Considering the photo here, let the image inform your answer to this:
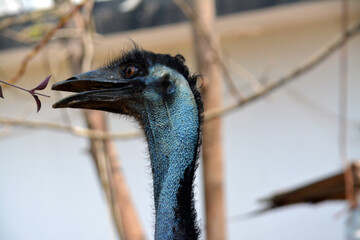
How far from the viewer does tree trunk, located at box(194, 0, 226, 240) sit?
415 centimetres

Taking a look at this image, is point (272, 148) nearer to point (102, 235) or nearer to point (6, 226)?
point (102, 235)

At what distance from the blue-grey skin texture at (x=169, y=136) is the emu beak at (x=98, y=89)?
0.06 meters

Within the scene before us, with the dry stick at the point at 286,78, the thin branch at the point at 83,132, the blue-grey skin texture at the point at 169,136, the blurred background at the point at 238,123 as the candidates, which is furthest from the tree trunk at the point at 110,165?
the blue-grey skin texture at the point at 169,136

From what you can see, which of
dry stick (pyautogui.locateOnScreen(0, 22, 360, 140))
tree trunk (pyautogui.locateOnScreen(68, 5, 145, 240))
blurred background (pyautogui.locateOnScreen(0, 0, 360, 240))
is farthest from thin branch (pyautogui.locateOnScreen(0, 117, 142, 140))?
blurred background (pyautogui.locateOnScreen(0, 0, 360, 240))

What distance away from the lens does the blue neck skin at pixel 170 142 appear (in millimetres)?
1983

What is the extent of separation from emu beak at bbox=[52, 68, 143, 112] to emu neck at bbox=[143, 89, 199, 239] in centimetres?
9

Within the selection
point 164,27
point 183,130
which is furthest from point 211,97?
point 183,130

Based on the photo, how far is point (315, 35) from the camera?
607 cm

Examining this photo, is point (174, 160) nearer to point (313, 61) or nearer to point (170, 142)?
point (170, 142)

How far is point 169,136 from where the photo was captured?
207cm

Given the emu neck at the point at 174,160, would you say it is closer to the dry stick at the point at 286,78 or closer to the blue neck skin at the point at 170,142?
the blue neck skin at the point at 170,142

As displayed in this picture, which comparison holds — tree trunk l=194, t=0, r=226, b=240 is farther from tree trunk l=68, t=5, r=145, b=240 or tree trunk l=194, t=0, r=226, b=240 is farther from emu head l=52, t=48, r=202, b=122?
emu head l=52, t=48, r=202, b=122

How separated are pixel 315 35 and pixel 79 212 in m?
2.92

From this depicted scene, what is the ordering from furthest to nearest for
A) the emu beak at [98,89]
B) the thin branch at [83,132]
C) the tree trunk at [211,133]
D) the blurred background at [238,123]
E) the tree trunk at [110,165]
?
the blurred background at [238,123]
the tree trunk at [110,165]
the tree trunk at [211,133]
the thin branch at [83,132]
the emu beak at [98,89]
